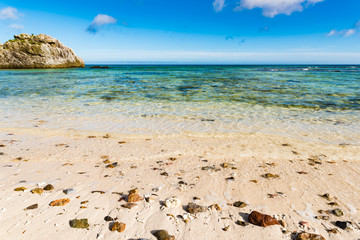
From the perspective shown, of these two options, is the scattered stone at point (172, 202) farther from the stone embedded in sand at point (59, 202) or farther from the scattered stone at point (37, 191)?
the scattered stone at point (37, 191)

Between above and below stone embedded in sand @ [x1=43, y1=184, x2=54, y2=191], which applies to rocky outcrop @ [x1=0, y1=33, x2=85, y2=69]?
above

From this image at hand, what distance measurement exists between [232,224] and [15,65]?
280 ft

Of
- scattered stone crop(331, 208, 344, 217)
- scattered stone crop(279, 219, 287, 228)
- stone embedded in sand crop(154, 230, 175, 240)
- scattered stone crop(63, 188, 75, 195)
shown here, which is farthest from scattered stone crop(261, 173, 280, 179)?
scattered stone crop(63, 188, 75, 195)

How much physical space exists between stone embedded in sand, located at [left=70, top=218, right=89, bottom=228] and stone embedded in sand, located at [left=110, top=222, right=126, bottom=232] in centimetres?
39

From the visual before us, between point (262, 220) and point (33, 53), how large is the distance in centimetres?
8489

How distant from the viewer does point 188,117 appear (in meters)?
10.1

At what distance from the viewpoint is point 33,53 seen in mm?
67312

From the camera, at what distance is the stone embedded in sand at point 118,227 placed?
298cm

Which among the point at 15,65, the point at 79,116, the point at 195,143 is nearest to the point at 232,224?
the point at 195,143

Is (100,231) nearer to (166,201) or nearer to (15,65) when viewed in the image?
(166,201)

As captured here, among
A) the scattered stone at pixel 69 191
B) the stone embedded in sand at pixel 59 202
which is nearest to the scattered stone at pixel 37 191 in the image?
the scattered stone at pixel 69 191

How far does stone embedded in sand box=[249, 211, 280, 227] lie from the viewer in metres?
3.10

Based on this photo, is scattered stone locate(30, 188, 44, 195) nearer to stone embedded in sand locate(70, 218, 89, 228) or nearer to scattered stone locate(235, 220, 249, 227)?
stone embedded in sand locate(70, 218, 89, 228)

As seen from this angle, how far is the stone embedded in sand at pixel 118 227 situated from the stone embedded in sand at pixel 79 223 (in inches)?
15.3
